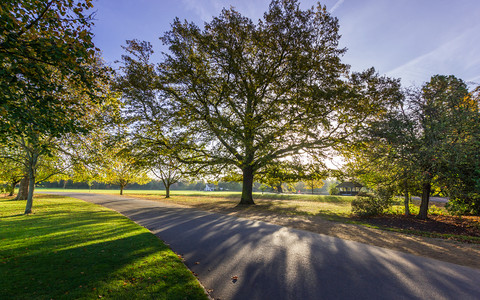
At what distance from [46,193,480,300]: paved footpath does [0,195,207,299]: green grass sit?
0.69 metres

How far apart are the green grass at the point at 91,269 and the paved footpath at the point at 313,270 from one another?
2.26 ft

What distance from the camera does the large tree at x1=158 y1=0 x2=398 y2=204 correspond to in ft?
49.2

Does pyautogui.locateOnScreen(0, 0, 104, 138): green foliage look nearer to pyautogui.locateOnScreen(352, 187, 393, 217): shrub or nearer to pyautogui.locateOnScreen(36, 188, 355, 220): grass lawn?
pyautogui.locateOnScreen(36, 188, 355, 220): grass lawn

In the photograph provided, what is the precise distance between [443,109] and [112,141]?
66.0ft

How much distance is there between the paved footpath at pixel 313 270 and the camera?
4211mm

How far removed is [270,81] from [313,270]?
13.6m

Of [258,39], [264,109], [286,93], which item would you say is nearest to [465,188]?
[286,93]

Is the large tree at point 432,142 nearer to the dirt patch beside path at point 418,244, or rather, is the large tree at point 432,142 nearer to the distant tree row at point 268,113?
the distant tree row at point 268,113

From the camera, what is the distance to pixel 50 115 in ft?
18.8

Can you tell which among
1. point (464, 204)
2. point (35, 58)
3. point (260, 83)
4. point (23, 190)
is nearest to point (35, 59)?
point (35, 58)

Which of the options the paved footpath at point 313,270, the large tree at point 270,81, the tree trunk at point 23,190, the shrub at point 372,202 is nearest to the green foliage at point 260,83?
the large tree at point 270,81

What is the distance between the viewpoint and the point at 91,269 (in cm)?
492

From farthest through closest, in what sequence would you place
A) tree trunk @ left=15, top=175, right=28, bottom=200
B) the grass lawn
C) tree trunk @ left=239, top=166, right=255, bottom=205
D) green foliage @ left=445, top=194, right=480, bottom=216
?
tree trunk @ left=15, top=175, right=28, bottom=200 → tree trunk @ left=239, top=166, right=255, bottom=205 → the grass lawn → green foliage @ left=445, top=194, right=480, bottom=216

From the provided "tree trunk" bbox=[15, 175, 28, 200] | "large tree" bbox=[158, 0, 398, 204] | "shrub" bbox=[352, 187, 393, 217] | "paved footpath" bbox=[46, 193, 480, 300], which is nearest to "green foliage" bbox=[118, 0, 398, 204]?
"large tree" bbox=[158, 0, 398, 204]
